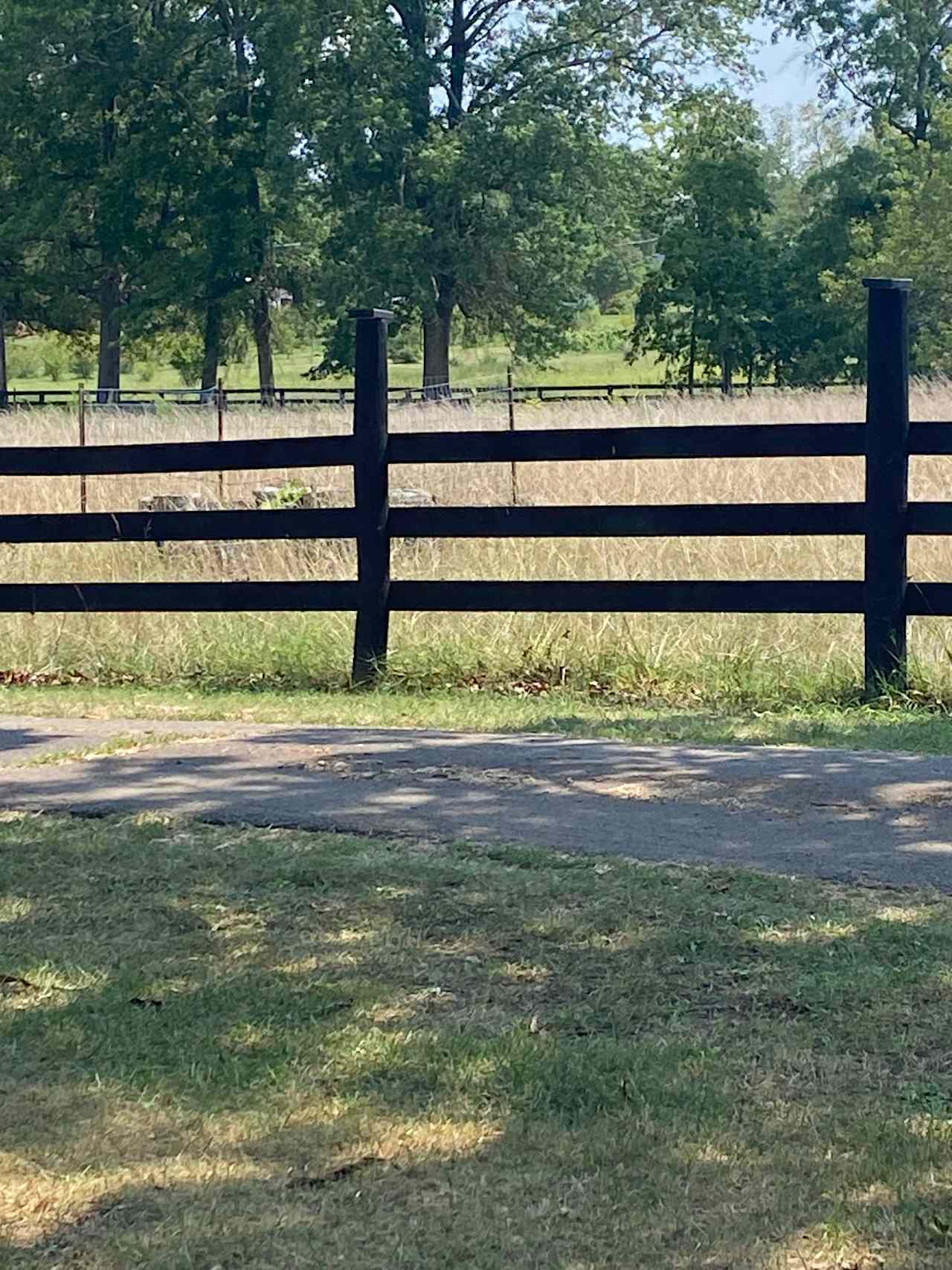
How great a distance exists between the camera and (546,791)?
5.75 meters

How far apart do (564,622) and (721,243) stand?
46967 millimetres

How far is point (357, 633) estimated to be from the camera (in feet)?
29.1

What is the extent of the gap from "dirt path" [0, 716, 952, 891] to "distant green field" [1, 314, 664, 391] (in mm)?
49594

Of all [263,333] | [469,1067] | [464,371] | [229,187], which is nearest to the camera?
[469,1067]

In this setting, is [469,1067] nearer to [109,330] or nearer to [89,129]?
[109,330]

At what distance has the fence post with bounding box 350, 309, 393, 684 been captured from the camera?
8.77m

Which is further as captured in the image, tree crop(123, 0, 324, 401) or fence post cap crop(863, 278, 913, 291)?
tree crop(123, 0, 324, 401)

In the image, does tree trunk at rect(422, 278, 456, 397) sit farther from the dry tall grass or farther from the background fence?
the dry tall grass

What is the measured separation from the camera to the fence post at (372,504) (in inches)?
345

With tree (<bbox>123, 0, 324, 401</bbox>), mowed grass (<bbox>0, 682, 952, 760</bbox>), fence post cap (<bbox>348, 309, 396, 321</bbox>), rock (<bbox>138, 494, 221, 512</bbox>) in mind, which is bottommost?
mowed grass (<bbox>0, 682, 952, 760</bbox>)

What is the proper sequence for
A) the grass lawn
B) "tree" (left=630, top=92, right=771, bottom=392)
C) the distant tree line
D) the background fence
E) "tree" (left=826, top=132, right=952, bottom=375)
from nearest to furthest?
1. the grass lawn
2. the background fence
3. "tree" (left=826, top=132, right=952, bottom=375)
4. the distant tree line
5. "tree" (left=630, top=92, right=771, bottom=392)

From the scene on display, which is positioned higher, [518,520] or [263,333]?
[263,333]

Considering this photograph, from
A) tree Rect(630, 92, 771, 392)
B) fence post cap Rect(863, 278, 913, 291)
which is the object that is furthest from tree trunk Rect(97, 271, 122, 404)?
fence post cap Rect(863, 278, 913, 291)

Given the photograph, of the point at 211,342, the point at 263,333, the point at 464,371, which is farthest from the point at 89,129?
the point at 464,371
